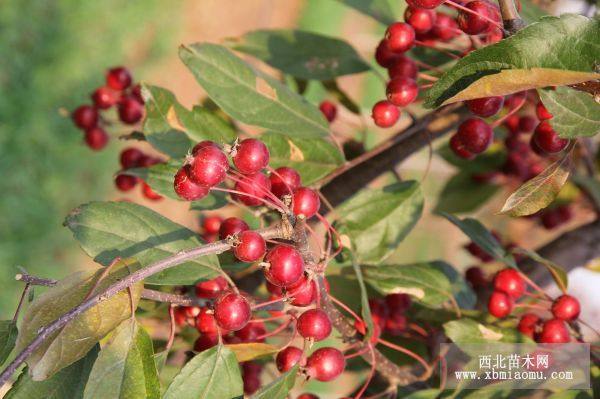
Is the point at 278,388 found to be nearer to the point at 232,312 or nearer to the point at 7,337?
the point at 232,312

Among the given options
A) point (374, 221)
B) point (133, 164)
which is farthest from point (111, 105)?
point (374, 221)

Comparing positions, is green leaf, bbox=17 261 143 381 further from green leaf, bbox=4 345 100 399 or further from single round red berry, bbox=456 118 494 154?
single round red berry, bbox=456 118 494 154

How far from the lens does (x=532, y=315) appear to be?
80 centimetres

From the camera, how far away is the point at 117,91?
3.45 ft

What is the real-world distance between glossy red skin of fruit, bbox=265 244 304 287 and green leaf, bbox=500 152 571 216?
0.18m

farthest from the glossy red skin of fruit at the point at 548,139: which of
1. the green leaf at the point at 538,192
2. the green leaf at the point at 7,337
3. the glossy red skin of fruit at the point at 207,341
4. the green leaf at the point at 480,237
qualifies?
the green leaf at the point at 7,337

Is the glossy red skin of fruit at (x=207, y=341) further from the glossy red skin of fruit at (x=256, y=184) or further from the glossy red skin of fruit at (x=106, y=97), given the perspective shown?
the glossy red skin of fruit at (x=106, y=97)

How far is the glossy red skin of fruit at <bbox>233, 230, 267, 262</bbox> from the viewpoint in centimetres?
50

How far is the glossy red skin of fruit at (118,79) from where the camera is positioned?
104 centimetres

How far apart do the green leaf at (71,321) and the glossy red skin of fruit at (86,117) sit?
2.09ft

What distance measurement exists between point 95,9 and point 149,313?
2.31m

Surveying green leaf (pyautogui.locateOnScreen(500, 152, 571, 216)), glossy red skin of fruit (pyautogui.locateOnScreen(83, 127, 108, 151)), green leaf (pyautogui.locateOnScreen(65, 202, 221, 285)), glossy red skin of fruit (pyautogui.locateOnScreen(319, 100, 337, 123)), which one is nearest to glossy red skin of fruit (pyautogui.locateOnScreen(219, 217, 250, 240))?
green leaf (pyautogui.locateOnScreen(65, 202, 221, 285))

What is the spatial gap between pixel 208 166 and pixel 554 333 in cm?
46

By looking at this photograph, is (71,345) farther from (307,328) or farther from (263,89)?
(263,89)
